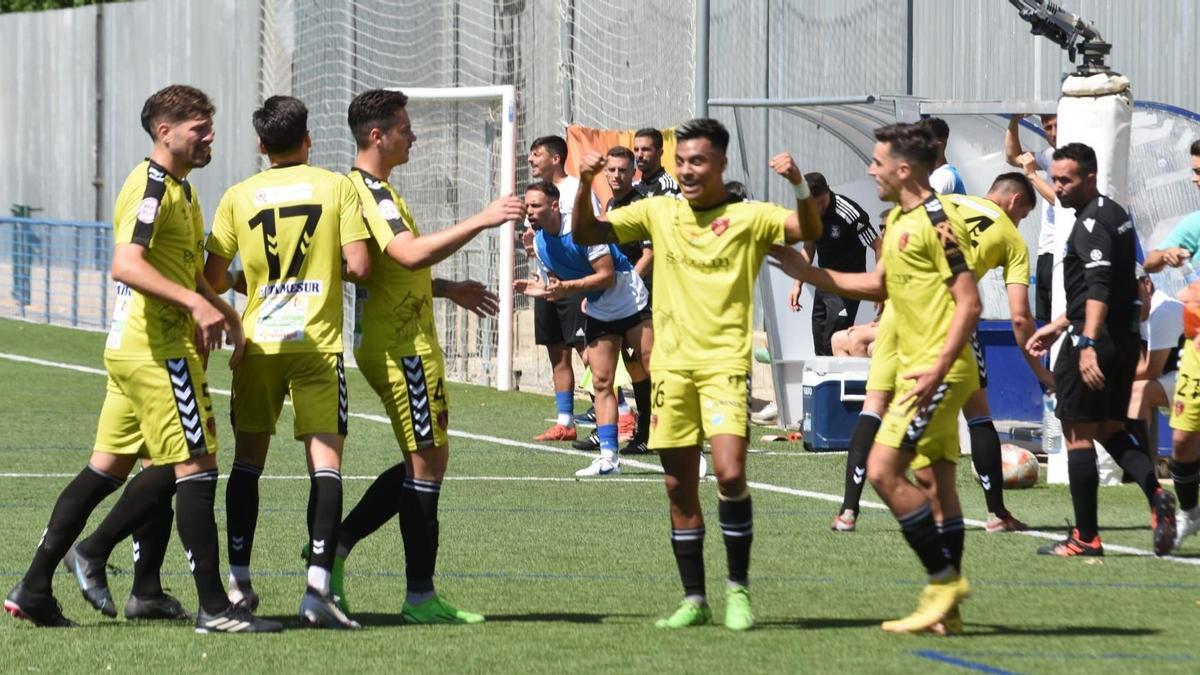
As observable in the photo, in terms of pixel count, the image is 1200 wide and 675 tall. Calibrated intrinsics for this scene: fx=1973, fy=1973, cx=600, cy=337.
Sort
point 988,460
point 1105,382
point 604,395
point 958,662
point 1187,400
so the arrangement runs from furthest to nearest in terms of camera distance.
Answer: point 604,395 < point 988,460 < point 1187,400 < point 1105,382 < point 958,662

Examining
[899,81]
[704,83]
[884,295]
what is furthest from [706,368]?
[899,81]

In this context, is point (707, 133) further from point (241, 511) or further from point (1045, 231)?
point (1045, 231)

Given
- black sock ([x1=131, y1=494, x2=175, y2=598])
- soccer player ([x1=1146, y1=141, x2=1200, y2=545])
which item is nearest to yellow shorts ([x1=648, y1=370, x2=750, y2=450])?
black sock ([x1=131, y1=494, x2=175, y2=598])

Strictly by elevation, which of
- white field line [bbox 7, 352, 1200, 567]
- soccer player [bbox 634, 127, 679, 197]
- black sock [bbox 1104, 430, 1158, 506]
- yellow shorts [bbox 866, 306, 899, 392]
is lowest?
white field line [bbox 7, 352, 1200, 567]

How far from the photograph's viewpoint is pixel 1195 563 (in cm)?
927

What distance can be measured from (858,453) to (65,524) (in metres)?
4.17

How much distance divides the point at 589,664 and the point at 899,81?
1207 centimetres

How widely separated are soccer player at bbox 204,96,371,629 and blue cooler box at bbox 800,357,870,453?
282 inches

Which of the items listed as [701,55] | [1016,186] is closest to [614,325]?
[1016,186]

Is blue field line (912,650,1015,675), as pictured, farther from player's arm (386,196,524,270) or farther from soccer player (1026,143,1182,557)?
soccer player (1026,143,1182,557)

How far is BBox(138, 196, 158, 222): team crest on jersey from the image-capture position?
23.0 feet

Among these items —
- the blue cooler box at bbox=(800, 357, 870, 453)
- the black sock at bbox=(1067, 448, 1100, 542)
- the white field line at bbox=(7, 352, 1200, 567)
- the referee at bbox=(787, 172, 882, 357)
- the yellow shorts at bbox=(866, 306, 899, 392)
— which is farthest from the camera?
the referee at bbox=(787, 172, 882, 357)

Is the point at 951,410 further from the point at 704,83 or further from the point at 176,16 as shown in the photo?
the point at 176,16

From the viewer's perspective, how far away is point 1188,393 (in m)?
9.59
